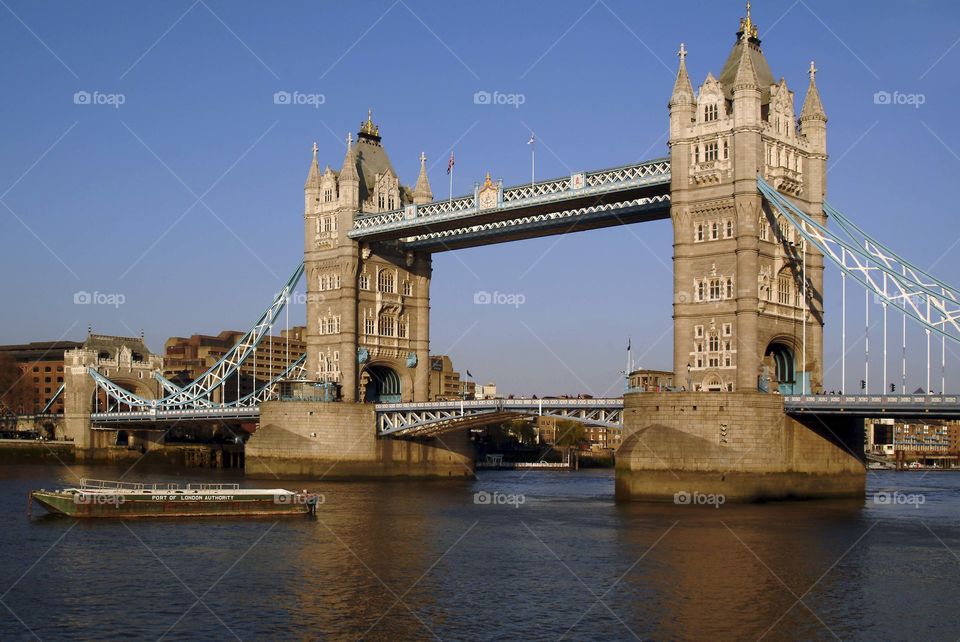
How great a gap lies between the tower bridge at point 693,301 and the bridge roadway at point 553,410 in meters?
0.15

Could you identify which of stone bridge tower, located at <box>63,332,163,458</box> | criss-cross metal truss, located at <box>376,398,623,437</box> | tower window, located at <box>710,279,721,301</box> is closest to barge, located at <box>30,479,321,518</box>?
criss-cross metal truss, located at <box>376,398,623,437</box>

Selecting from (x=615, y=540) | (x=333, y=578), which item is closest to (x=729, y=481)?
(x=615, y=540)

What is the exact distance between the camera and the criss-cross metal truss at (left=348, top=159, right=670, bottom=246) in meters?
76.6

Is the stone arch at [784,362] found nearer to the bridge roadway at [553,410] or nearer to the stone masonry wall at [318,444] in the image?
the bridge roadway at [553,410]

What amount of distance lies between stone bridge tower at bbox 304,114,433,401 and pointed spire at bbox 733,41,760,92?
34683 millimetres

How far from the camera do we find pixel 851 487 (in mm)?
72812

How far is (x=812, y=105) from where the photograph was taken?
249 feet

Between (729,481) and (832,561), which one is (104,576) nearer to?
(832,561)

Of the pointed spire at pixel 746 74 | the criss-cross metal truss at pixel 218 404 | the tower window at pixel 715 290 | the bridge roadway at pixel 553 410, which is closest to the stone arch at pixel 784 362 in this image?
the tower window at pixel 715 290

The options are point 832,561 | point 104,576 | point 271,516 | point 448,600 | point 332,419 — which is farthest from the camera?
point 332,419

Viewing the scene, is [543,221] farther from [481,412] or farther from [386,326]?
[386,326]

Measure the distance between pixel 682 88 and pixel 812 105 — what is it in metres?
8.89

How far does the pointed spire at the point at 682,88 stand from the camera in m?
73.0

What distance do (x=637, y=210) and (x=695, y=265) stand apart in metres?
7.87
